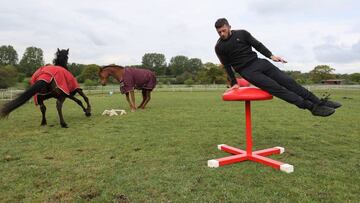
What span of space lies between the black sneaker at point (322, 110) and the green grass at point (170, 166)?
0.74 metres

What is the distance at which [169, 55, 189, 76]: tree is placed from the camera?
102250mm

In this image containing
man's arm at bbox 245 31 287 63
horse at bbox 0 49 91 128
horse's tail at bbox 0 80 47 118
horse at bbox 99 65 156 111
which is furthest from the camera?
horse at bbox 99 65 156 111

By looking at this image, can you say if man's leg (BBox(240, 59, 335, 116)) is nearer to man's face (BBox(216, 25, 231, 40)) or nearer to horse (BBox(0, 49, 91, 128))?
man's face (BBox(216, 25, 231, 40))

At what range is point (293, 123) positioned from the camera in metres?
8.71

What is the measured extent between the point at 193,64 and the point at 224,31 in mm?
102411

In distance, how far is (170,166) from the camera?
14.7 ft

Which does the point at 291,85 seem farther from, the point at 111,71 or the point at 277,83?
the point at 111,71

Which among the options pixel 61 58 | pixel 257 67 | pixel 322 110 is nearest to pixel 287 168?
pixel 322 110

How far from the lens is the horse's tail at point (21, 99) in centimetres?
738

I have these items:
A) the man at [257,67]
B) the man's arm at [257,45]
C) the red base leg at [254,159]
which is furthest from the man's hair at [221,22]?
the red base leg at [254,159]

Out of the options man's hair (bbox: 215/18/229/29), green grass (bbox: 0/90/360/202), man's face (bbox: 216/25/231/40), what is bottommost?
green grass (bbox: 0/90/360/202)

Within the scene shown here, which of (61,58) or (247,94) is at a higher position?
(61,58)

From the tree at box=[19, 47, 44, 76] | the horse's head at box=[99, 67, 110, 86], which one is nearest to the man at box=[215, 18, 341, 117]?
the horse's head at box=[99, 67, 110, 86]

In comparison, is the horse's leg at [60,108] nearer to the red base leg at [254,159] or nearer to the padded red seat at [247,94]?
the red base leg at [254,159]
